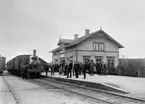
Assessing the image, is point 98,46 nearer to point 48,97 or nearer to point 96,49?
point 96,49

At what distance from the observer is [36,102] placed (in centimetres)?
852

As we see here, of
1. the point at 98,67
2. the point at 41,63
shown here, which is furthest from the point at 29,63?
the point at 98,67

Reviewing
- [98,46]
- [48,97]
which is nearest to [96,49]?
[98,46]

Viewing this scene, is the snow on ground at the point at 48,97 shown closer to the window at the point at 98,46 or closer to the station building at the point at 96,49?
the station building at the point at 96,49

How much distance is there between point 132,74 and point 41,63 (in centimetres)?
1071

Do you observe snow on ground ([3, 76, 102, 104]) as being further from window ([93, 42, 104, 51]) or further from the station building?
window ([93, 42, 104, 51])

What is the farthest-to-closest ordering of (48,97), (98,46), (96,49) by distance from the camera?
1. (98,46)
2. (96,49)
3. (48,97)

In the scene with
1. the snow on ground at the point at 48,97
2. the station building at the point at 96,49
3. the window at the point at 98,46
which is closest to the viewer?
the snow on ground at the point at 48,97

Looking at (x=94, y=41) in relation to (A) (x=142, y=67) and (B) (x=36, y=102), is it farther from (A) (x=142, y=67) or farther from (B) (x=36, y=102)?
(B) (x=36, y=102)

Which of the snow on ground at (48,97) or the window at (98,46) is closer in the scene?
the snow on ground at (48,97)

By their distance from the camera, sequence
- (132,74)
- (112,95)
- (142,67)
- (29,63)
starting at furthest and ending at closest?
1. (29,63)
2. (132,74)
3. (142,67)
4. (112,95)

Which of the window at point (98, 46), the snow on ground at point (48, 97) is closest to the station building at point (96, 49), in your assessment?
the window at point (98, 46)

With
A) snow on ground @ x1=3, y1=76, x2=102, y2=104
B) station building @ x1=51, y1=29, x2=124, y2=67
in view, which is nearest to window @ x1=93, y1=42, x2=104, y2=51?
station building @ x1=51, y1=29, x2=124, y2=67

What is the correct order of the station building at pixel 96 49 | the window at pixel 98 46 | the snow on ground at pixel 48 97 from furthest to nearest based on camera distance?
the window at pixel 98 46 < the station building at pixel 96 49 < the snow on ground at pixel 48 97
